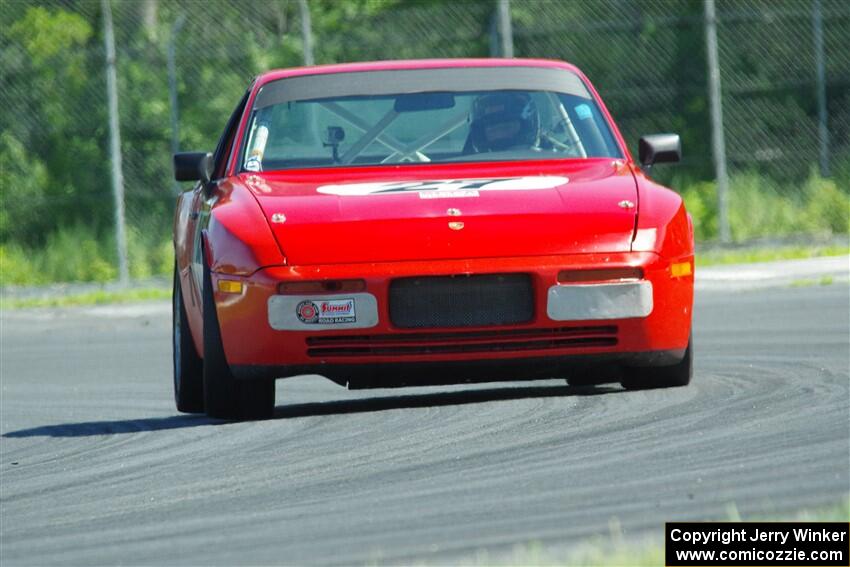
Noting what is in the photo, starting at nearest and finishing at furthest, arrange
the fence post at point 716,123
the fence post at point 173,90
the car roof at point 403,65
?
1. the car roof at point 403,65
2. the fence post at point 716,123
3. the fence post at point 173,90

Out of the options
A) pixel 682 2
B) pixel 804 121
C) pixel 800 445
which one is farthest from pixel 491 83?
pixel 682 2

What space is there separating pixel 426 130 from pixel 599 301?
66.6 inches

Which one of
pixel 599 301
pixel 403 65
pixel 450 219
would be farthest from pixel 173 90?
pixel 599 301

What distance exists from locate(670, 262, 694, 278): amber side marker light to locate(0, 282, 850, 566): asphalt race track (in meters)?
0.53

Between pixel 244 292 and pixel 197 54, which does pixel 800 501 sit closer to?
pixel 244 292

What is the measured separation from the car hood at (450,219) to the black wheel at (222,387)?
1.67ft

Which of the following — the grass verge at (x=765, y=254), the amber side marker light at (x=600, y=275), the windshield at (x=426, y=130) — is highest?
the windshield at (x=426, y=130)

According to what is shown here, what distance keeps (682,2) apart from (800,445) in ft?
63.7

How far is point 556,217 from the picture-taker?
8.01 metres

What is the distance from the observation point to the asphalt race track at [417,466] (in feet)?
18.2

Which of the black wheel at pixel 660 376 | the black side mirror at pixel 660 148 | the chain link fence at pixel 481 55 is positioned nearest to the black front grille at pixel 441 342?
the black wheel at pixel 660 376

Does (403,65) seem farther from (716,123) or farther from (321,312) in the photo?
(716,123)

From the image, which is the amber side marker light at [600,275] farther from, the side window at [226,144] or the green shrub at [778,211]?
the green shrub at [778,211]

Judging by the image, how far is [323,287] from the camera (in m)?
7.89
